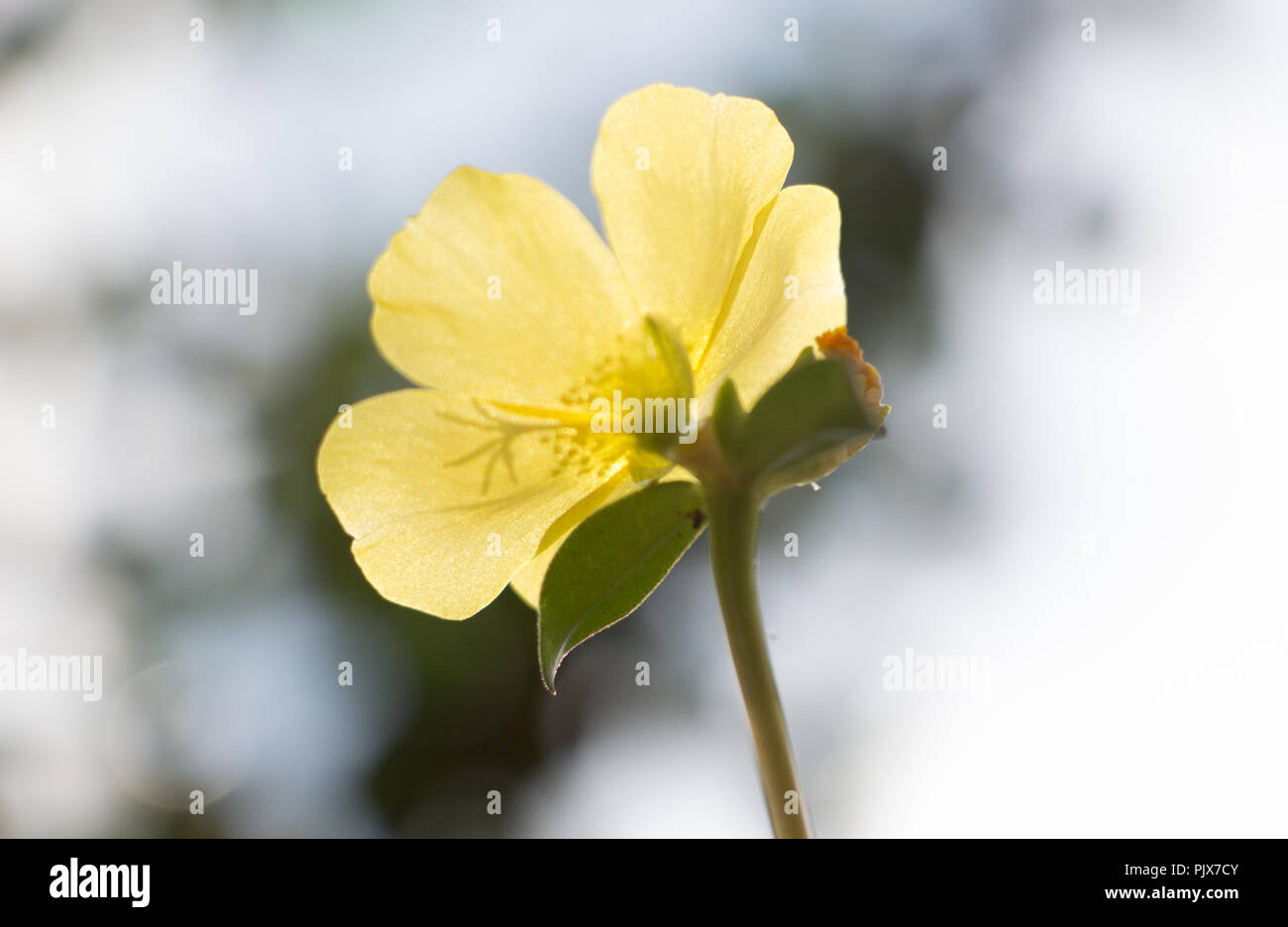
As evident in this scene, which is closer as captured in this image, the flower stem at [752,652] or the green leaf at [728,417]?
the flower stem at [752,652]

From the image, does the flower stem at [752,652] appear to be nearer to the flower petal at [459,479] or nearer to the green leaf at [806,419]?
the green leaf at [806,419]

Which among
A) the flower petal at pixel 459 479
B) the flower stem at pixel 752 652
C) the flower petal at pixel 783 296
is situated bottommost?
the flower stem at pixel 752 652

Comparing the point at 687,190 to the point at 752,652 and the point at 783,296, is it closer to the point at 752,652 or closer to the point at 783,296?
the point at 783,296

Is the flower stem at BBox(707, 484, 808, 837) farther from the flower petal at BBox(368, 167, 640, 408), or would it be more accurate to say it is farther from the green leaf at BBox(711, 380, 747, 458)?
the flower petal at BBox(368, 167, 640, 408)

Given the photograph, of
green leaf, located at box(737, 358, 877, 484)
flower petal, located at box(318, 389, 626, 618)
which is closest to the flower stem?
green leaf, located at box(737, 358, 877, 484)

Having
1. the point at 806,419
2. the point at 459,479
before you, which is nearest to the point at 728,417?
the point at 806,419

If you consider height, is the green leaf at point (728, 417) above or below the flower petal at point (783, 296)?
below

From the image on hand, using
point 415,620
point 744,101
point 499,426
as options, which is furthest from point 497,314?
point 415,620

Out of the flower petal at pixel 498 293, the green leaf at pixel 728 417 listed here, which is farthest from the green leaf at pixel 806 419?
the flower petal at pixel 498 293

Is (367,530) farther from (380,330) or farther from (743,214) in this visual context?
(743,214)
